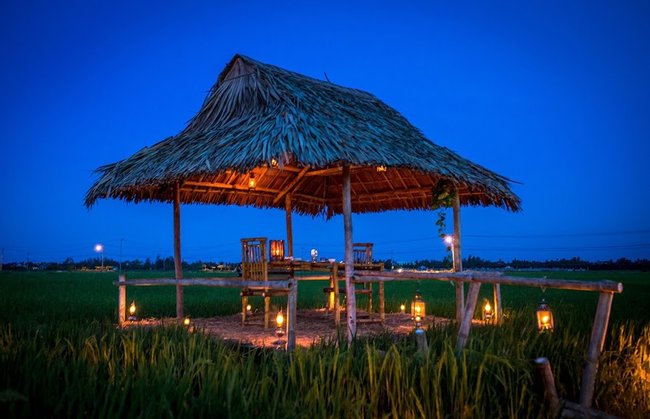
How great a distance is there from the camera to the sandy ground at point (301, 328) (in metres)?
5.64

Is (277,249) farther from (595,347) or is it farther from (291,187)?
(595,347)

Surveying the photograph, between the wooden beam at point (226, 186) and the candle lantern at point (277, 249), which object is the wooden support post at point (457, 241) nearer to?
the candle lantern at point (277, 249)

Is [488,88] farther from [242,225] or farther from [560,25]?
[242,225]

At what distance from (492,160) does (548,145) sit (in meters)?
12.1

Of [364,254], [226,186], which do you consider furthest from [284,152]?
[226,186]

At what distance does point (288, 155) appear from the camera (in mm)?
5535

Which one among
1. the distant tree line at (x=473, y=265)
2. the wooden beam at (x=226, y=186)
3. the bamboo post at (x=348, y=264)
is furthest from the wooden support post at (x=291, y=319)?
the distant tree line at (x=473, y=265)

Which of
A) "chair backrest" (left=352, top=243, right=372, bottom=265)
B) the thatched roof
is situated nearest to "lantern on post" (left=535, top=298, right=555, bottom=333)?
the thatched roof

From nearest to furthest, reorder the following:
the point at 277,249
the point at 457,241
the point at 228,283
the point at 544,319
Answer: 1. the point at 544,319
2. the point at 228,283
3. the point at 457,241
4. the point at 277,249

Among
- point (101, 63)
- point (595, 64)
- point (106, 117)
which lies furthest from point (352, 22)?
point (101, 63)

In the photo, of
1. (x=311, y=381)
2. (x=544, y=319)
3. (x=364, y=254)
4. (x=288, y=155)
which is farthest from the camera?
(x=364, y=254)

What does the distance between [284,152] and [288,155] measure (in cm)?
17

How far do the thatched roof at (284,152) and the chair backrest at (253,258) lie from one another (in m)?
1.16

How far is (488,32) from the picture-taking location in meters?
89.4
